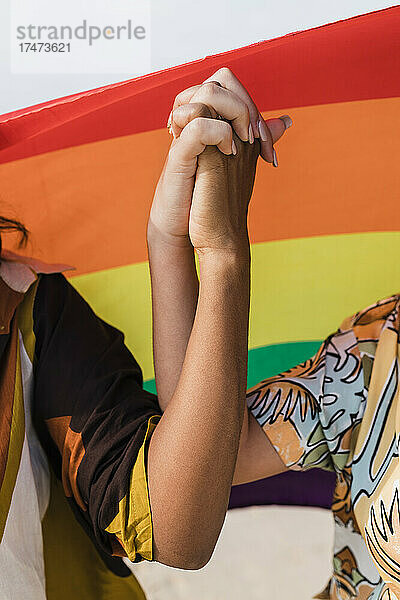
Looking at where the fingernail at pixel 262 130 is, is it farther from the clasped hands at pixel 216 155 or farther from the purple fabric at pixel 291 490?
the purple fabric at pixel 291 490

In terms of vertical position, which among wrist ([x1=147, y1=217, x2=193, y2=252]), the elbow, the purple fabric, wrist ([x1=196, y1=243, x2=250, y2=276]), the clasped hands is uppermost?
the clasped hands

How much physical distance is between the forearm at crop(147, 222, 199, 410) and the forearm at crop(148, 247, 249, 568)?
0.11 metres

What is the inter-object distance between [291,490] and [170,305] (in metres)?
0.80

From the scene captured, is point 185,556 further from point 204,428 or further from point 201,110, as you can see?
point 201,110

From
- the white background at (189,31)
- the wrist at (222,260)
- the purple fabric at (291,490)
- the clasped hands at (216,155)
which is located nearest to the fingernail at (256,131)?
the clasped hands at (216,155)

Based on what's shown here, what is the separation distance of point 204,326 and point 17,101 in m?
0.47

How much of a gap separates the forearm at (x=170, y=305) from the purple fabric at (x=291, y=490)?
27.4 inches

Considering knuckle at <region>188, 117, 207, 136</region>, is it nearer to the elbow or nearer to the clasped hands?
the clasped hands

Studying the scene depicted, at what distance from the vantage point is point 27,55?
1.03m

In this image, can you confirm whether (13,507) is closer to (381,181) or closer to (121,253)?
(121,253)

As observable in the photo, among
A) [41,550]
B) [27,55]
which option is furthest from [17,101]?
[41,550]

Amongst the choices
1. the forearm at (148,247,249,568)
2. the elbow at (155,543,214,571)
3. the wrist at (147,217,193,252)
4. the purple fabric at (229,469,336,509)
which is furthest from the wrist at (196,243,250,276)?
the purple fabric at (229,469,336,509)

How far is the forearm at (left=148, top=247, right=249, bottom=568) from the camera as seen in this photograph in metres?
0.80

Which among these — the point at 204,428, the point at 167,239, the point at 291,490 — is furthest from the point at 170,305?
the point at 291,490
